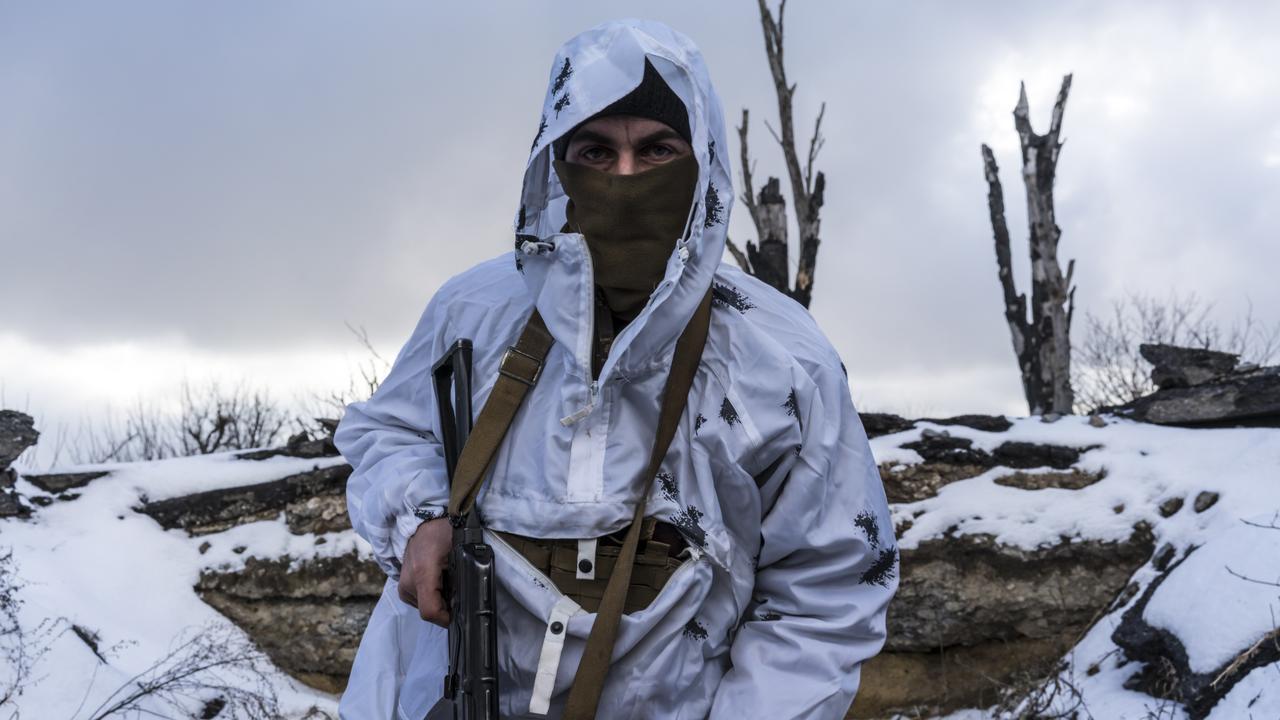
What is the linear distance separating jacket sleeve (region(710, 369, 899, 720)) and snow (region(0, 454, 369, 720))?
409 cm

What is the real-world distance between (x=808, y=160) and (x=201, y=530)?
22.2 ft

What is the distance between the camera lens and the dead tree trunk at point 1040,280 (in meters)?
10.5

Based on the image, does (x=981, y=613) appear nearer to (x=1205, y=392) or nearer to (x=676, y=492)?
(x=1205, y=392)

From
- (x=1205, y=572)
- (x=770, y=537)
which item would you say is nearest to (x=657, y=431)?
(x=770, y=537)

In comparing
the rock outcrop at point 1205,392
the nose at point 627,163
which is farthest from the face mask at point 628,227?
the rock outcrop at point 1205,392

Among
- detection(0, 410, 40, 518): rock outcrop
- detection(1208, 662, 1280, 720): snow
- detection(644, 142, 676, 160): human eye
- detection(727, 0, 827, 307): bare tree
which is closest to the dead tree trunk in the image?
detection(727, 0, 827, 307): bare tree

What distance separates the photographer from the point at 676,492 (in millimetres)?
1885

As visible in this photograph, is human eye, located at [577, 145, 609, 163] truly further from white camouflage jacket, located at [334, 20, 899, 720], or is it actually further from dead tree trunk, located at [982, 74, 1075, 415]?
dead tree trunk, located at [982, 74, 1075, 415]

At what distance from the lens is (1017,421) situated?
20.0 feet

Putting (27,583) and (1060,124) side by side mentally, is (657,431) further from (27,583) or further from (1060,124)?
(1060,124)

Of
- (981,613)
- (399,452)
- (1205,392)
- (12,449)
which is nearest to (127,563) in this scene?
(12,449)

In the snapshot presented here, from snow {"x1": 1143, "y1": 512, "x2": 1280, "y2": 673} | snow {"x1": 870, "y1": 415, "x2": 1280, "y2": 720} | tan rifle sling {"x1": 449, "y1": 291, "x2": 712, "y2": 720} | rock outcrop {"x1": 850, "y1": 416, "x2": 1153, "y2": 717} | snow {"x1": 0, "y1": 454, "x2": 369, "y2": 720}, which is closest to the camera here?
tan rifle sling {"x1": 449, "y1": 291, "x2": 712, "y2": 720}

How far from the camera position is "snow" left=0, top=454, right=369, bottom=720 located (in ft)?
17.1

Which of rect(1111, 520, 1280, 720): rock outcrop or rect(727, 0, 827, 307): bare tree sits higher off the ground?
rect(727, 0, 827, 307): bare tree
